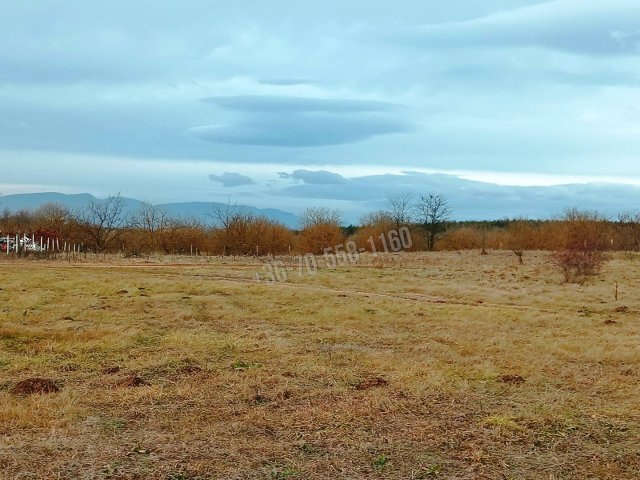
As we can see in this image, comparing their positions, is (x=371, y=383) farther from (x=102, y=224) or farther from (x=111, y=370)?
(x=102, y=224)

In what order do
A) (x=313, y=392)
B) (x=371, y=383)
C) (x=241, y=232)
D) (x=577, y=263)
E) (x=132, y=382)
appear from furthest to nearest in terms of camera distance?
1. (x=241, y=232)
2. (x=577, y=263)
3. (x=371, y=383)
4. (x=132, y=382)
5. (x=313, y=392)

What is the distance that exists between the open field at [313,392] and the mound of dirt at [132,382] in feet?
0.07

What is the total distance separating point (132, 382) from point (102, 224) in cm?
4094

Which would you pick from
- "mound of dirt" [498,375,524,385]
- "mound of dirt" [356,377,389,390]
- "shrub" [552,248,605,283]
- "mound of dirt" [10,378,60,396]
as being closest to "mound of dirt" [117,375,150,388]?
"mound of dirt" [10,378,60,396]

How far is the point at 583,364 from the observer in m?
8.80

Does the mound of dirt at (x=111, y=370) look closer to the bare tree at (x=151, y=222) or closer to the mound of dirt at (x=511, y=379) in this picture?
the mound of dirt at (x=511, y=379)

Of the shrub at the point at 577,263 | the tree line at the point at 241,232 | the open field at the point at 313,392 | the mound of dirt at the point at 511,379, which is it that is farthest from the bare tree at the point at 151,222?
the mound of dirt at the point at 511,379

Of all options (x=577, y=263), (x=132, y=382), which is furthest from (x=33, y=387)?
(x=577, y=263)

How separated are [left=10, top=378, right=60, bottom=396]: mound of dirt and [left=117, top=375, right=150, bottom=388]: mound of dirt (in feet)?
2.15

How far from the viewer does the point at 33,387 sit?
664cm

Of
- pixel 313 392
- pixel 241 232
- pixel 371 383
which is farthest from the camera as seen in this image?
pixel 241 232

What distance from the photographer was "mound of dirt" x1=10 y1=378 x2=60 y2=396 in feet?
21.4

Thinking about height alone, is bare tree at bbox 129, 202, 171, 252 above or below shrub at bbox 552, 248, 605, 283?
above

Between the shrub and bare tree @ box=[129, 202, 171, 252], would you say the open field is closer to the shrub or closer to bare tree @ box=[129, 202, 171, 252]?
the shrub
